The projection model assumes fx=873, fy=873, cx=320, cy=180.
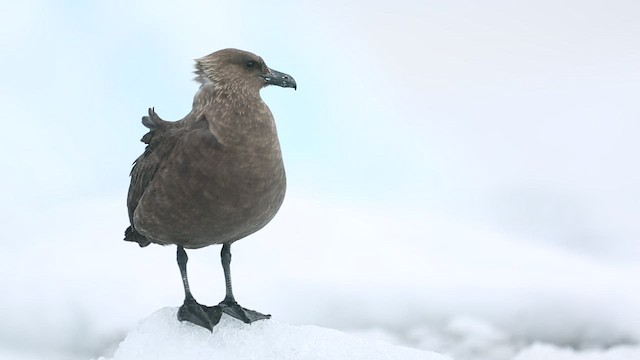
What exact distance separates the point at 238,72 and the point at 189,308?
90.9 inches

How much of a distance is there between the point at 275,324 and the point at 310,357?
0.62 metres

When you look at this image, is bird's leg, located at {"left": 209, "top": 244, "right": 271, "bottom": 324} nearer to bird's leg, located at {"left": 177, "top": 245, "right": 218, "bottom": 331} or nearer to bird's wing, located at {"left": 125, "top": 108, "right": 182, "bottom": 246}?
bird's leg, located at {"left": 177, "top": 245, "right": 218, "bottom": 331}

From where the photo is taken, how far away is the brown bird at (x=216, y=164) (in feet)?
24.1

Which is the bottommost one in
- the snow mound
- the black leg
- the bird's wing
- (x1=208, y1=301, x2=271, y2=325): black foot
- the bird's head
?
the snow mound

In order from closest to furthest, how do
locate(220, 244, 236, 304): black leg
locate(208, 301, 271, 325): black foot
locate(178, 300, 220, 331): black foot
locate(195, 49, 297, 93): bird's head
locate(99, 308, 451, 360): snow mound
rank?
locate(195, 49, 297, 93): bird's head → locate(99, 308, 451, 360): snow mound → locate(178, 300, 220, 331): black foot → locate(208, 301, 271, 325): black foot → locate(220, 244, 236, 304): black leg

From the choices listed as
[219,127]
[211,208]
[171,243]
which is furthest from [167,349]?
[219,127]

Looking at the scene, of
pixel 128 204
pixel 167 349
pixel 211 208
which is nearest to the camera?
pixel 211 208

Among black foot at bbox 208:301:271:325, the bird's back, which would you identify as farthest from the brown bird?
black foot at bbox 208:301:271:325

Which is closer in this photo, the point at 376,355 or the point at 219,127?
the point at 219,127

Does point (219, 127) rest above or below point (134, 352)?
above

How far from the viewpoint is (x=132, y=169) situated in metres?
8.44

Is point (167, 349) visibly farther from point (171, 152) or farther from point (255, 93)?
point (255, 93)

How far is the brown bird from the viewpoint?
24.1ft

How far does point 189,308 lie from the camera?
8.28 meters
